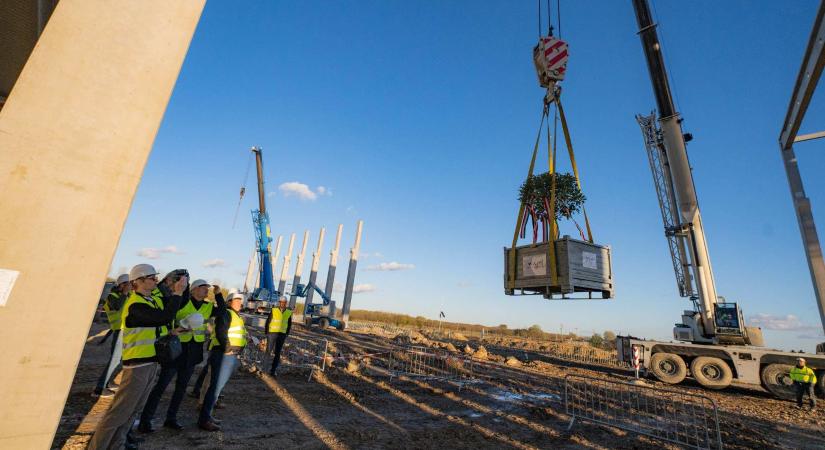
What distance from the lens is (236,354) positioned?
5.09 m

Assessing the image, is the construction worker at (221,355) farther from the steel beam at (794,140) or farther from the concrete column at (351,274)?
the concrete column at (351,274)

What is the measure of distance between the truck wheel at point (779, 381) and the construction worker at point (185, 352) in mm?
15733

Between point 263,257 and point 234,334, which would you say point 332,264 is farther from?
point 234,334

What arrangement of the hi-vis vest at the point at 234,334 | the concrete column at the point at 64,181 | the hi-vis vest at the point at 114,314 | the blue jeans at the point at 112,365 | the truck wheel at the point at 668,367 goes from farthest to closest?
1. the truck wheel at the point at 668,367
2. the hi-vis vest at the point at 114,314
3. the blue jeans at the point at 112,365
4. the hi-vis vest at the point at 234,334
5. the concrete column at the point at 64,181

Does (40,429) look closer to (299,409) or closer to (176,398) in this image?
(176,398)

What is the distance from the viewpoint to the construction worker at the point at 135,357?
11.5 ft

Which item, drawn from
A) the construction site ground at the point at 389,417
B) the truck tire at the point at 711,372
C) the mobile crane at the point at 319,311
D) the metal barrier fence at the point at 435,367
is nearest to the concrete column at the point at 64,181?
the construction site ground at the point at 389,417

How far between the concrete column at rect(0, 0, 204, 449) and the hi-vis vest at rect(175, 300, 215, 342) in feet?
7.95

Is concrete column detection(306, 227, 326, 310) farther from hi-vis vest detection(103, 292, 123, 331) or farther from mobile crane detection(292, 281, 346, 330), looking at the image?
hi-vis vest detection(103, 292, 123, 331)

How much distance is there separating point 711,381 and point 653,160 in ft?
43.5

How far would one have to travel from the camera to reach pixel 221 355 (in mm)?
4973

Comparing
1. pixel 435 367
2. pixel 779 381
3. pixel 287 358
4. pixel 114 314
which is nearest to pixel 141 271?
pixel 114 314

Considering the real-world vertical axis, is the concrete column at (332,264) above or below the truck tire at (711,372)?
above

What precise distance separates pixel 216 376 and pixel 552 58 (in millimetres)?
8328
